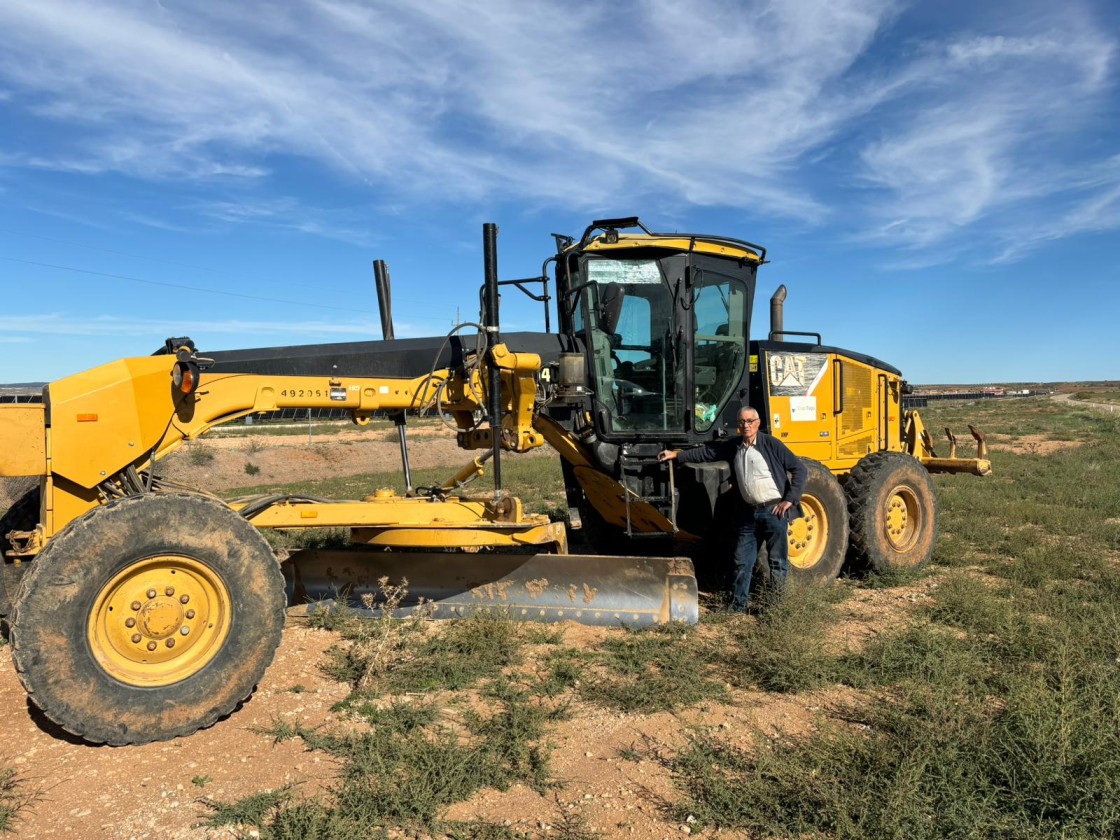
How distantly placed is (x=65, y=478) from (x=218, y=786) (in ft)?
6.07

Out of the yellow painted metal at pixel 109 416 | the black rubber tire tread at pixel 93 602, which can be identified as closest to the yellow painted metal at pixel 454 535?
the black rubber tire tread at pixel 93 602

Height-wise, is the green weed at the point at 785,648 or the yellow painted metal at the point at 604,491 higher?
the yellow painted metal at the point at 604,491

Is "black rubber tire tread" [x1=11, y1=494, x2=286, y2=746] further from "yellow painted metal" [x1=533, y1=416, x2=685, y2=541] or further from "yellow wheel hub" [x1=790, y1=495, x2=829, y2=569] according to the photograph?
"yellow wheel hub" [x1=790, y1=495, x2=829, y2=569]

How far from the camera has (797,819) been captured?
3.08 m

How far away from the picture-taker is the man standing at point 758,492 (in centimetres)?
597

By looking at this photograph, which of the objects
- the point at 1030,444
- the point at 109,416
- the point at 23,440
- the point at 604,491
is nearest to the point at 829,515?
the point at 604,491

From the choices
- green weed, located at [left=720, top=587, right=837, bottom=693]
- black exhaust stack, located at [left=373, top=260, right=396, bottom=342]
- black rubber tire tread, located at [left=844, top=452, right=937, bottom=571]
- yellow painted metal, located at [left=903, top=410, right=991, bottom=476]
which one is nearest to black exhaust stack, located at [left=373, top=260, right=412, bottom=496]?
black exhaust stack, located at [left=373, top=260, right=396, bottom=342]

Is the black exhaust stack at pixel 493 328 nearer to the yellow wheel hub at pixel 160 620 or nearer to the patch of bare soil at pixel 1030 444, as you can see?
the yellow wheel hub at pixel 160 620

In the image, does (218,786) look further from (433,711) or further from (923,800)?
(923,800)

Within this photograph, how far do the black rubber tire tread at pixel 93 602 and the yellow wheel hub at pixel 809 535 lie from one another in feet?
14.4

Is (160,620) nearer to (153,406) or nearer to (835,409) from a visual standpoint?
(153,406)

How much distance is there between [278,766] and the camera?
3.69m

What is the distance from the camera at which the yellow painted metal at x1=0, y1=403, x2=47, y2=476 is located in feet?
13.1

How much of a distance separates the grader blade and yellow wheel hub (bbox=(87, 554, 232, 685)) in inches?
65.0
